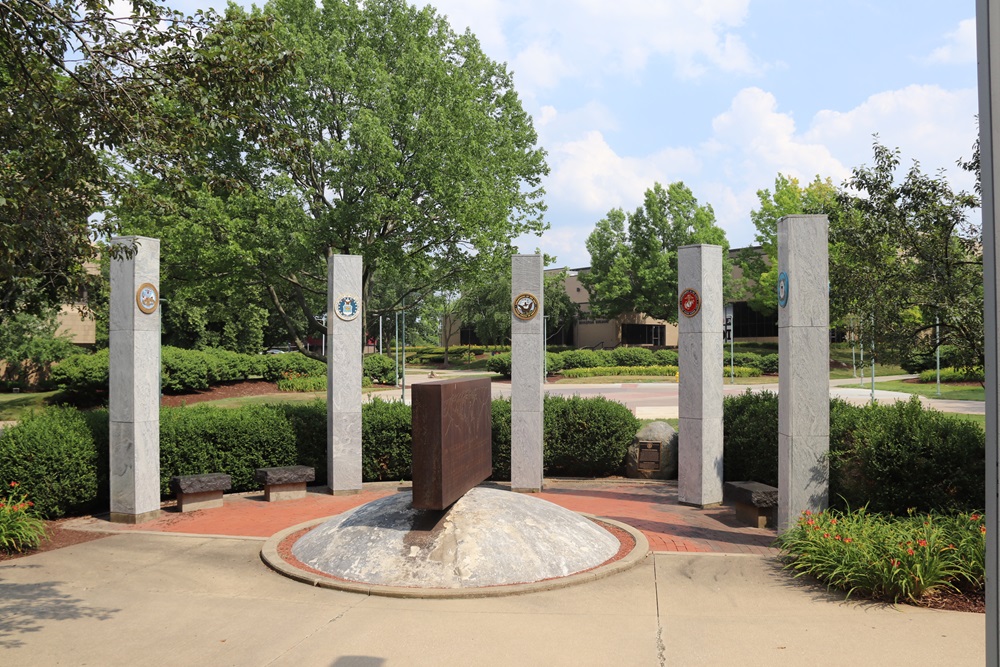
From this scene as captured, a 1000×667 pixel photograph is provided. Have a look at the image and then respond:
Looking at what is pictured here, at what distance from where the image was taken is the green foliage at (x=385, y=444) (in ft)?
45.4

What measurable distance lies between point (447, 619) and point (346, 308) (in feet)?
24.5

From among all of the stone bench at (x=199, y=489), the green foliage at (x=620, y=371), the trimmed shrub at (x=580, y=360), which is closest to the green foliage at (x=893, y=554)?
the stone bench at (x=199, y=489)

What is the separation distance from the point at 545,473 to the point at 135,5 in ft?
35.3

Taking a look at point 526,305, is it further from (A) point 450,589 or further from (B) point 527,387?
(A) point 450,589

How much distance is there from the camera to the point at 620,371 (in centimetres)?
4603

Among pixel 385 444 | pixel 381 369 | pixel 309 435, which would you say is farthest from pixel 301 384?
pixel 385 444

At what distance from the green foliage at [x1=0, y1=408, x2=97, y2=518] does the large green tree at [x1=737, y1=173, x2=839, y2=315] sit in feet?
126

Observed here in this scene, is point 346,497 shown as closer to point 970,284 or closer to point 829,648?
point 829,648

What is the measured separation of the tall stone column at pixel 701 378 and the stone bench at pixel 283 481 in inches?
245

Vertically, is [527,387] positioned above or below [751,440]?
above

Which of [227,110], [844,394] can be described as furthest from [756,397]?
[844,394]

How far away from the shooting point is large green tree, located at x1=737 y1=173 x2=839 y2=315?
148ft

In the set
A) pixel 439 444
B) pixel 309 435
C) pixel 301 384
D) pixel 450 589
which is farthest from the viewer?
pixel 301 384

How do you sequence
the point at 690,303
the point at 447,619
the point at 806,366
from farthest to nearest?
the point at 690,303 → the point at 806,366 → the point at 447,619
